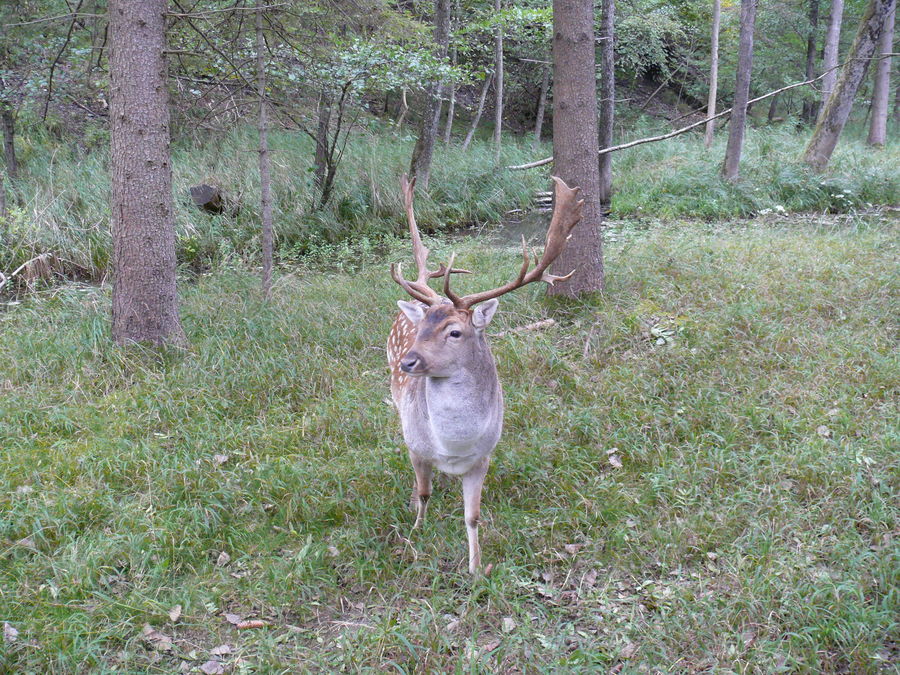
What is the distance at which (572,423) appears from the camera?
5039 millimetres

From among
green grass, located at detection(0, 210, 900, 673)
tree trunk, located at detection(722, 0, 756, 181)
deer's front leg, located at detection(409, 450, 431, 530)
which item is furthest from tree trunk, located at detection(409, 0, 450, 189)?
deer's front leg, located at detection(409, 450, 431, 530)

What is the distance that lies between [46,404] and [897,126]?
25079mm

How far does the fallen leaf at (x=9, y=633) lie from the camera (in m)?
3.36

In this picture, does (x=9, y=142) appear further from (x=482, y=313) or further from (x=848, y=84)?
(x=848, y=84)

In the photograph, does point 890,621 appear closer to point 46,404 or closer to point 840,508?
point 840,508

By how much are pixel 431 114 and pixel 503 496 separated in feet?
29.6

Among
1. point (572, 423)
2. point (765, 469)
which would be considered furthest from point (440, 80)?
point (765, 469)

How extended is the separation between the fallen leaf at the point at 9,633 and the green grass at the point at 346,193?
663 cm

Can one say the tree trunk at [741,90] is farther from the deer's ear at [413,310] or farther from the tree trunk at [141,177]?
the deer's ear at [413,310]

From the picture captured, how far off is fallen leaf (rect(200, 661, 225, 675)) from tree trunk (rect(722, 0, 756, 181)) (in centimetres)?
1164

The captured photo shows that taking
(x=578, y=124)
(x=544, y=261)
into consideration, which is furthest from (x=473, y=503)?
(x=578, y=124)

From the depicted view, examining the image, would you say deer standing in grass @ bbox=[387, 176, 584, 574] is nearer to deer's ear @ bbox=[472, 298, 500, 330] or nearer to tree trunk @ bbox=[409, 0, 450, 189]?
deer's ear @ bbox=[472, 298, 500, 330]

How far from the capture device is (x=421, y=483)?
4.09 meters

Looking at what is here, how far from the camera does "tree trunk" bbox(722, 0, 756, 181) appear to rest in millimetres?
11398
